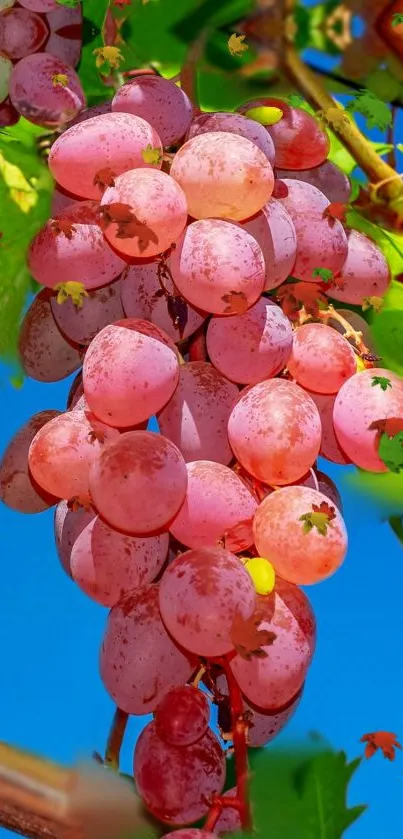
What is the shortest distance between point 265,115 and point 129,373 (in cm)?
34

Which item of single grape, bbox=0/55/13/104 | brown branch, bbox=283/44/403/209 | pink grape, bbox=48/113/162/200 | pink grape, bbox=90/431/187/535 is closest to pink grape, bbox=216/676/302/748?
pink grape, bbox=90/431/187/535

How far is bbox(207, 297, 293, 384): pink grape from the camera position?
26.3 inches

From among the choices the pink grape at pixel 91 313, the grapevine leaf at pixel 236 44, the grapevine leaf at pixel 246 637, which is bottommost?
the grapevine leaf at pixel 246 637

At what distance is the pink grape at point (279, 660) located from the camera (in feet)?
1.90

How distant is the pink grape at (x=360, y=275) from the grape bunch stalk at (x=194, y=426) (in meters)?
0.03

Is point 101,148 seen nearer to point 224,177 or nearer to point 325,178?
point 224,177

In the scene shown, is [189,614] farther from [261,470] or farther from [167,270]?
[167,270]

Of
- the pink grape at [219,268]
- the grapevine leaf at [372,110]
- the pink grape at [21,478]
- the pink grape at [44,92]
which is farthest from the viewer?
the grapevine leaf at [372,110]

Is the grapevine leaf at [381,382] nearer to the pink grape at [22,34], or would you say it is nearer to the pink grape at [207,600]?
the pink grape at [207,600]

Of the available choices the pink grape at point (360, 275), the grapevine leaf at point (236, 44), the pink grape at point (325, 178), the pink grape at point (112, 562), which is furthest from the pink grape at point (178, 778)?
the grapevine leaf at point (236, 44)

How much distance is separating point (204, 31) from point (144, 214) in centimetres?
42

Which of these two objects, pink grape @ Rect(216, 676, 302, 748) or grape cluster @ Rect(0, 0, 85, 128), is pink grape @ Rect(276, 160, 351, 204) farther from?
pink grape @ Rect(216, 676, 302, 748)

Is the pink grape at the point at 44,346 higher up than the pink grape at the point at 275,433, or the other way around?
the pink grape at the point at 275,433

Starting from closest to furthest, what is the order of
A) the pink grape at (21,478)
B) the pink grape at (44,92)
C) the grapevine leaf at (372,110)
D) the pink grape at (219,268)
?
the pink grape at (219,268), the pink grape at (21,478), the pink grape at (44,92), the grapevine leaf at (372,110)
